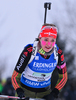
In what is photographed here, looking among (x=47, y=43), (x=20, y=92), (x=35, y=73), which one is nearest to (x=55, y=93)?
(x=35, y=73)

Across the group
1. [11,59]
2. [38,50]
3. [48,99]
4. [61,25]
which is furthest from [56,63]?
[11,59]

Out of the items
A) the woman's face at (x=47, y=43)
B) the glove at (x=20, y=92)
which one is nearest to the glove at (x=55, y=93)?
the glove at (x=20, y=92)

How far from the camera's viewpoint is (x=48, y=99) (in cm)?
298

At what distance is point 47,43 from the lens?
2.92 metres

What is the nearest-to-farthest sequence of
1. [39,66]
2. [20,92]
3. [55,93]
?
[20,92], [39,66], [55,93]

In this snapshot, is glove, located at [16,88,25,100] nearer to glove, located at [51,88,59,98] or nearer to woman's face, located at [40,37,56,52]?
glove, located at [51,88,59,98]

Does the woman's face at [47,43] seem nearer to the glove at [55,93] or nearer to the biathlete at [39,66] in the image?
the biathlete at [39,66]

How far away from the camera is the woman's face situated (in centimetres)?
293

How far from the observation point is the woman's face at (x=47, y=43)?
9.62 feet

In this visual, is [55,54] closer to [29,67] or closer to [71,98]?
[29,67]

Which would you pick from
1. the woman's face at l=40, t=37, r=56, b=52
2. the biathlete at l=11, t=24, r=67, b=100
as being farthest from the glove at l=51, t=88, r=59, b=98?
the woman's face at l=40, t=37, r=56, b=52

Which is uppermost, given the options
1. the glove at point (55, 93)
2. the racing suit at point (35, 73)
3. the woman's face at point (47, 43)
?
the woman's face at point (47, 43)

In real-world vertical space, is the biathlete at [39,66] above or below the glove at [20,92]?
above

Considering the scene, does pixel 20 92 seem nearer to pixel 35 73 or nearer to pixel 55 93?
pixel 35 73
